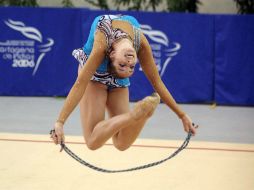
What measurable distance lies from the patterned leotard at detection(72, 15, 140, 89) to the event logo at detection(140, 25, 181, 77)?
4.79 m

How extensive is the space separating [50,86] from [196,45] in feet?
8.31

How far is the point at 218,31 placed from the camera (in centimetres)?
866

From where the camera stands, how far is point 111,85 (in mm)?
3973

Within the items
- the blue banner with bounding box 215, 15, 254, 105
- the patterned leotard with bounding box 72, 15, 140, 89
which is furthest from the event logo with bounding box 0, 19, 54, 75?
the patterned leotard with bounding box 72, 15, 140, 89

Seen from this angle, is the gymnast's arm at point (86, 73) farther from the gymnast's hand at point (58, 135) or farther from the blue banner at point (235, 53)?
the blue banner at point (235, 53)

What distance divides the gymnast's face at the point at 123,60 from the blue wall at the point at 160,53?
5.16 meters

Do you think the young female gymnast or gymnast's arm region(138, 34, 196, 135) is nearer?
the young female gymnast

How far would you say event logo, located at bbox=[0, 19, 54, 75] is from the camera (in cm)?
904

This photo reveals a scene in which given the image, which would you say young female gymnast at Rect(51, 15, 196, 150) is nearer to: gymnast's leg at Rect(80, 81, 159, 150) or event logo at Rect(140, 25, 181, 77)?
gymnast's leg at Rect(80, 81, 159, 150)

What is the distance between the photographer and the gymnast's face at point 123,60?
11.4ft

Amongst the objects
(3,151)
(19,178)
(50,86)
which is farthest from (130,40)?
(50,86)

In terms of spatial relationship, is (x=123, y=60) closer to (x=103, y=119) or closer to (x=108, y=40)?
(x=108, y=40)

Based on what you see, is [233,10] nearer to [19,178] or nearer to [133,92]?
[133,92]

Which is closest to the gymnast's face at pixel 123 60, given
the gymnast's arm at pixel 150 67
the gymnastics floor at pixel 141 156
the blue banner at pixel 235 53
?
the gymnast's arm at pixel 150 67
